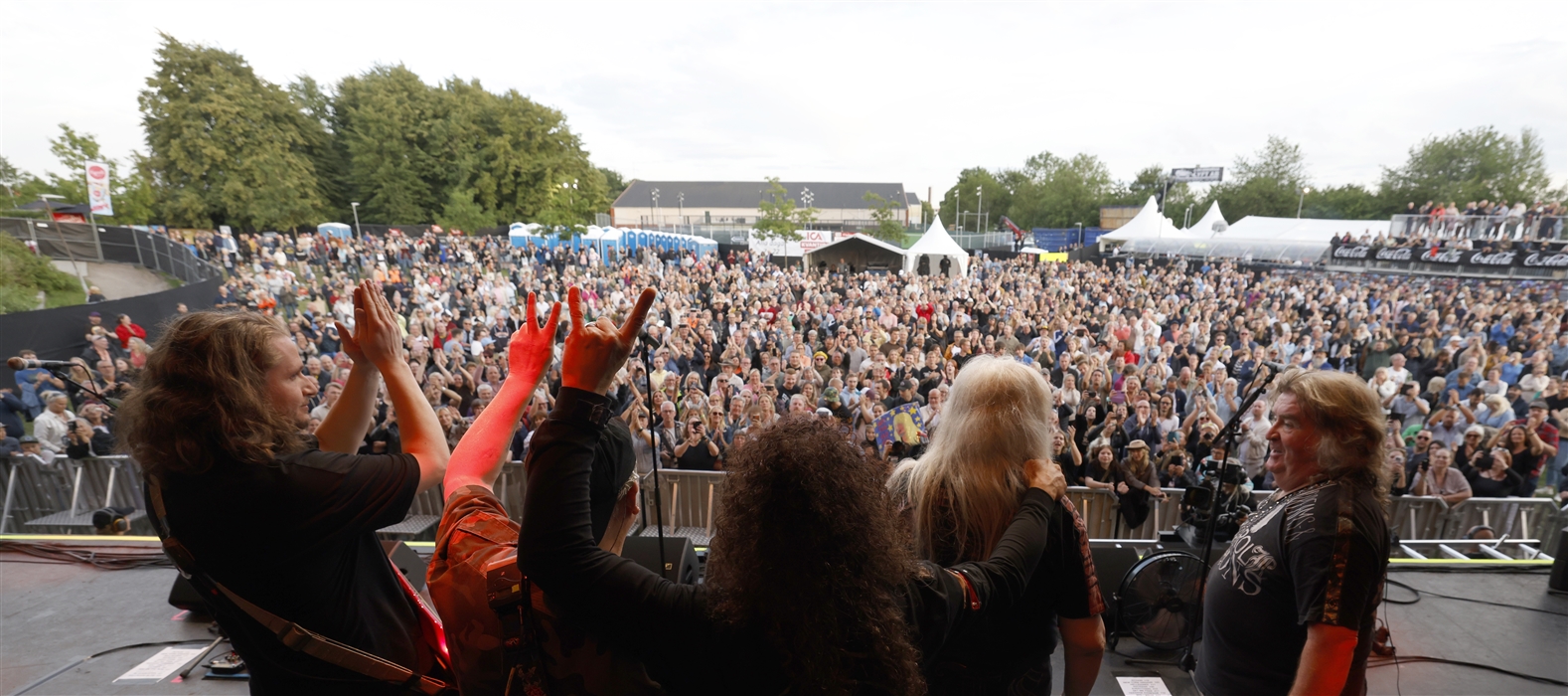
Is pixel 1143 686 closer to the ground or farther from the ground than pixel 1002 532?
closer to the ground

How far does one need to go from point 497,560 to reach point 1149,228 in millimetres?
21411

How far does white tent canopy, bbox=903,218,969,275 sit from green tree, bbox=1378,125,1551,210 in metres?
17.5

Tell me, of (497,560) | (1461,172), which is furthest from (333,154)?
(1461,172)

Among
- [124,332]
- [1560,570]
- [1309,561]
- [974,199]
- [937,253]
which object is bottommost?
[1560,570]

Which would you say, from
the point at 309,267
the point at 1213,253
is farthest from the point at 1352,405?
the point at 1213,253

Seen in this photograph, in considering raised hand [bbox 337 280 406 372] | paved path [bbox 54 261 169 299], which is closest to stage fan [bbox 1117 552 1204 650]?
raised hand [bbox 337 280 406 372]

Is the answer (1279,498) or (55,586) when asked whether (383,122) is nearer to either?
(55,586)

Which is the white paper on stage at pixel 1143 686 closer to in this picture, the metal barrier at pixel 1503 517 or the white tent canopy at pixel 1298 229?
the metal barrier at pixel 1503 517

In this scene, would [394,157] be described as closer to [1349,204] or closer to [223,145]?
[223,145]

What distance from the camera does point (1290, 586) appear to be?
1.25 metres

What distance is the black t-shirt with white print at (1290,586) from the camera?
115 centimetres

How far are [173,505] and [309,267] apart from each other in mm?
10068

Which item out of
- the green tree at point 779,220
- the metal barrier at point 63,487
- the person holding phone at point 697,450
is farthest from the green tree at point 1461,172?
the metal barrier at point 63,487

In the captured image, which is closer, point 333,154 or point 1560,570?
point 1560,570
